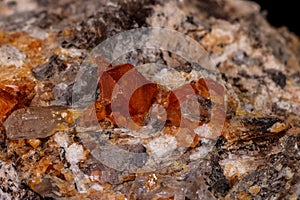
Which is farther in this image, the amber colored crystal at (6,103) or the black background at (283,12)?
the black background at (283,12)

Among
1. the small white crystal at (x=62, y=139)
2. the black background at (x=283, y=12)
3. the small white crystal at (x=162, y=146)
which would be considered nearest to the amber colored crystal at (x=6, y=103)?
the small white crystal at (x=62, y=139)

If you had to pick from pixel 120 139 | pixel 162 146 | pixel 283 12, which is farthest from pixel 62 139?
pixel 283 12

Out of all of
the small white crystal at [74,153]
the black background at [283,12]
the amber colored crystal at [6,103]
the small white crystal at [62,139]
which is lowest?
the black background at [283,12]

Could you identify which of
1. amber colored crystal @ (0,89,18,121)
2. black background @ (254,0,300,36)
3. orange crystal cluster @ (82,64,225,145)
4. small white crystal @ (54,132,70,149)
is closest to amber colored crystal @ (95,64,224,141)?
orange crystal cluster @ (82,64,225,145)

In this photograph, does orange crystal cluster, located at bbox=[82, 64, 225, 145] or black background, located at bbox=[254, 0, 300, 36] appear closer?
orange crystal cluster, located at bbox=[82, 64, 225, 145]

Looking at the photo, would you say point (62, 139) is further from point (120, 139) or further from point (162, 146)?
point (162, 146)

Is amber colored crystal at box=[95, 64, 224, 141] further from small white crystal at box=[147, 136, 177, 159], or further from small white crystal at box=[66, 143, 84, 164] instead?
Result: small white crystal at box=[66, 143, 84, 164]

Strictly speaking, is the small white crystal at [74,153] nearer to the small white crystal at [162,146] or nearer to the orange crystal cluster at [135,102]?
the orange crystal cluster at [135,102]
